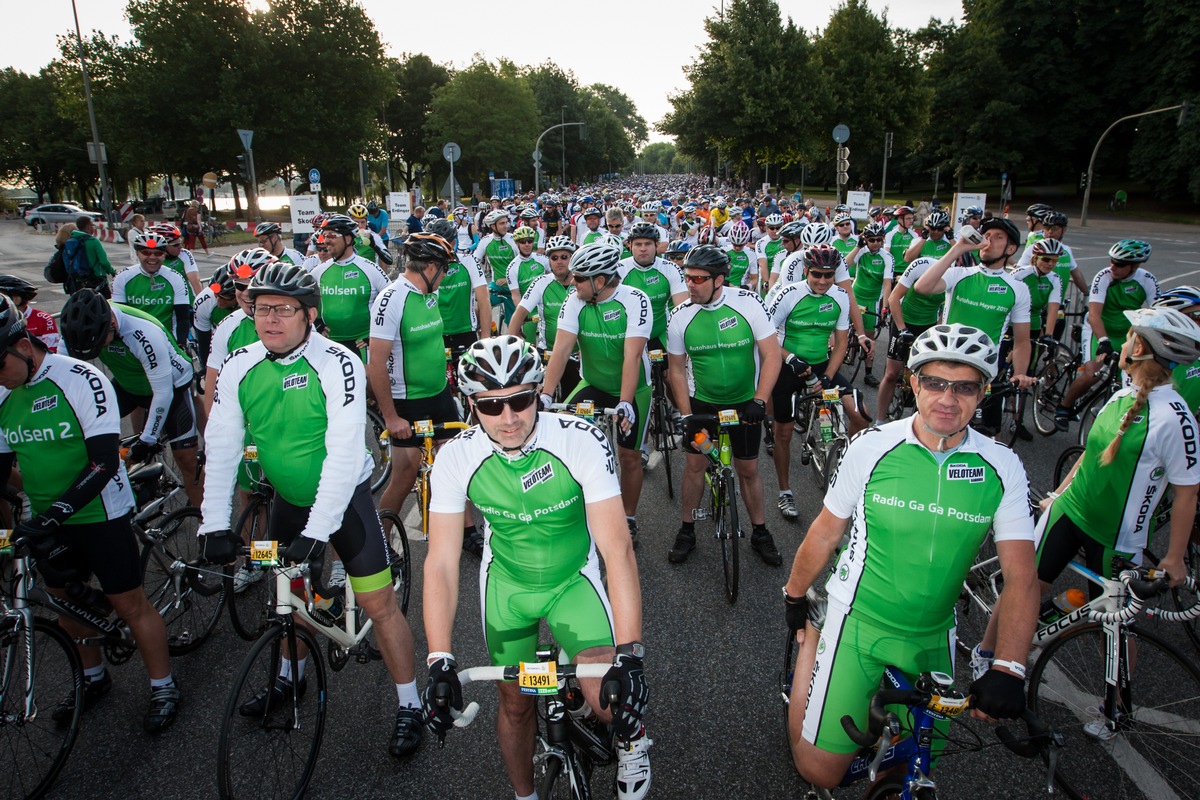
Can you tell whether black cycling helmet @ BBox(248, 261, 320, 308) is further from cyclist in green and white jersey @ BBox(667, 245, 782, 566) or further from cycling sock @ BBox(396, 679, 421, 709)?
cyclist in green and white jersey @ BBox(667, 245, 782, 566)

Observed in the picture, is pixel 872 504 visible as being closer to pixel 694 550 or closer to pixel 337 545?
pixel 337 545

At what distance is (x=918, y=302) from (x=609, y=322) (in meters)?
4.26

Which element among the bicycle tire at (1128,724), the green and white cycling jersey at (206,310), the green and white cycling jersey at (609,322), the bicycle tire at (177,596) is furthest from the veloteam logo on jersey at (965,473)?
the green and white cycling jersey at (206,310)

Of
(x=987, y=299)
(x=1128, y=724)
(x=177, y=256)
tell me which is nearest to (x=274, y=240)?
(x=177, y=256)

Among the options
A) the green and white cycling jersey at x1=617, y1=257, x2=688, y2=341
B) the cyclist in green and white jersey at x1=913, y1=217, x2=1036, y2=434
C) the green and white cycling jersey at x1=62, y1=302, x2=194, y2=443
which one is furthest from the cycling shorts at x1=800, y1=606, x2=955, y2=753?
the green and white cycling jersey at x1=617, y1=257, x2=688, y2=341

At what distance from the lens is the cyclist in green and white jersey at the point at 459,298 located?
26.1 feet

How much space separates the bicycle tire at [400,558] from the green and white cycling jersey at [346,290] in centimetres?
299

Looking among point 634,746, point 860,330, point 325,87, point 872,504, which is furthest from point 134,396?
point 325,87

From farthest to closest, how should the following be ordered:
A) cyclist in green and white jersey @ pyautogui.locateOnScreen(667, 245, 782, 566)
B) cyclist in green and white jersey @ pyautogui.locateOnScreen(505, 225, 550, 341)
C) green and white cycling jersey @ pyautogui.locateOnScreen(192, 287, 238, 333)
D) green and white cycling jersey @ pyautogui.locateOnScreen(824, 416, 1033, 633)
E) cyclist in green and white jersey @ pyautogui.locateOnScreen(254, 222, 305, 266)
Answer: cyclist in green and white jersey @ pyautogui.locateOnScreen(505, 225, 550, 341)
cyclist in green and white jersey @ pyautogui.locateOnScreen(254, 222, 305, 266)
green and white cycling jersey @ pyautogui.locateOnScreen(192, 287, 238, 333)
cyclist in green and white jersey @ pyautogui.locateOnScreen(667, 245, 782, 566)
green and white cycling jersey @ pyautogui.locateOnScreen(824, 416, 1033, 633)

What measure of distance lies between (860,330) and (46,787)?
23.9ft

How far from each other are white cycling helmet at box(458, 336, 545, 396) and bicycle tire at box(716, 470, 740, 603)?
2.69 meters

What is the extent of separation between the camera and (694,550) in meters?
5.88

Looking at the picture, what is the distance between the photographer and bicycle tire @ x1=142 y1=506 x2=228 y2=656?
4578mm

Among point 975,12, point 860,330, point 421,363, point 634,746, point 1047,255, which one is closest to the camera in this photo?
point 634,746
